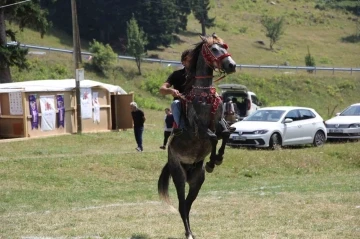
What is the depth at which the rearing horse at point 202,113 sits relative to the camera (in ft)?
32.7

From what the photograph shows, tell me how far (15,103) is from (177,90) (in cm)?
2076

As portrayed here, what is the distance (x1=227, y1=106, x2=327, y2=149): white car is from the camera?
2608 cm

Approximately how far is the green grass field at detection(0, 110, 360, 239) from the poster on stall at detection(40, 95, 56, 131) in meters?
1.13

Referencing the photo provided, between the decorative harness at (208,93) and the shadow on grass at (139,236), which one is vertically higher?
the decorative harness at (208,93)

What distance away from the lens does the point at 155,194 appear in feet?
55.8

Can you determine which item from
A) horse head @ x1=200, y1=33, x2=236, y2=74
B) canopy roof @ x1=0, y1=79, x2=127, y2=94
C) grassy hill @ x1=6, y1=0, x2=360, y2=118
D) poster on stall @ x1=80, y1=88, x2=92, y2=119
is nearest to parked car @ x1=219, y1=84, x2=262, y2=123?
canopy roof @ x1=0, y1=79, x2=127, y2=94

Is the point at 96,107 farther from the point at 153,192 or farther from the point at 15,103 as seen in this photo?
the point at 153,192

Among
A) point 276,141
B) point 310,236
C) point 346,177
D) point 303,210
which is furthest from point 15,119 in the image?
point 310,236

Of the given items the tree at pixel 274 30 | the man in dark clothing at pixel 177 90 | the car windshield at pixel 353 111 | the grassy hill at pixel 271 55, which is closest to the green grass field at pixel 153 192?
the man in dark clothing at pixel 177 90

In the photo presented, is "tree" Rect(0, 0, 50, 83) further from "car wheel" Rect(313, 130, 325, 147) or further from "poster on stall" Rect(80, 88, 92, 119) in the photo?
"car wheel" Rect(313, 130, 325, 147)

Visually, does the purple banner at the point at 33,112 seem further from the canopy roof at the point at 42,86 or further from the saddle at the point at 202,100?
the saddle at the point at 202,100

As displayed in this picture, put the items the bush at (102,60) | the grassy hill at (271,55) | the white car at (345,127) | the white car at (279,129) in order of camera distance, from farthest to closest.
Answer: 1. the bush at (102,60)
2. the grassy hill at (271,55)
3. the white car at (345,127)
4. the white car at (279,129)

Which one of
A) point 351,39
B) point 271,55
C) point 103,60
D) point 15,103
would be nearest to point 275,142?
point 15,103

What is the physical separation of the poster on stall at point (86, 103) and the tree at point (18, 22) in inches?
176
